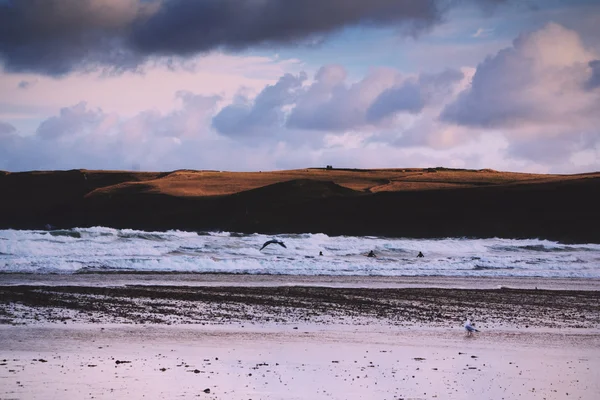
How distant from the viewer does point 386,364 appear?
516 inches

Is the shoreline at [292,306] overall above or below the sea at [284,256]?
below

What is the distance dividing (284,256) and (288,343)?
28.5 m

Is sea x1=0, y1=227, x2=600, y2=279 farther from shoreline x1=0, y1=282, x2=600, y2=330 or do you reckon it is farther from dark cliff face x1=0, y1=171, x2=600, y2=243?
shoreline x1=0, y1=282, x2=600, y2=330

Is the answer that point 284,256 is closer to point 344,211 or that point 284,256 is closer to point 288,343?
point 344,211

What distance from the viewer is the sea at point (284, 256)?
35.1 meters

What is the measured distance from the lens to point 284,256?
43.4 metres

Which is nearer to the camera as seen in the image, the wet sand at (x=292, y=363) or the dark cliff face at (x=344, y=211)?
the wet sand at (x=292, y=363)

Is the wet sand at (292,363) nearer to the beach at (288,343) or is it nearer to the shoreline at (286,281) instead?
the beach at (288,343)

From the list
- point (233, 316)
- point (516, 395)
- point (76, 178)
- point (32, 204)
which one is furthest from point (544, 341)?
point (76, 178)

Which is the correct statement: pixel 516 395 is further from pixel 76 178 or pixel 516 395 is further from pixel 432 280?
pixel 76 178

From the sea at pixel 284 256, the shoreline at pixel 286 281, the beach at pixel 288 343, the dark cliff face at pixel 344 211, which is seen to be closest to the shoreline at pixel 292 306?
the beach at pixel 288 343

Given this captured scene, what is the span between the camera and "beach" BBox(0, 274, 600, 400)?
11117mm

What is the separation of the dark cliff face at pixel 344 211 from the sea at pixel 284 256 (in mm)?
5410

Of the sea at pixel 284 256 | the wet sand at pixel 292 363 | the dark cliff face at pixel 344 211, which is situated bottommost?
the wet sand at pixel 292 363
